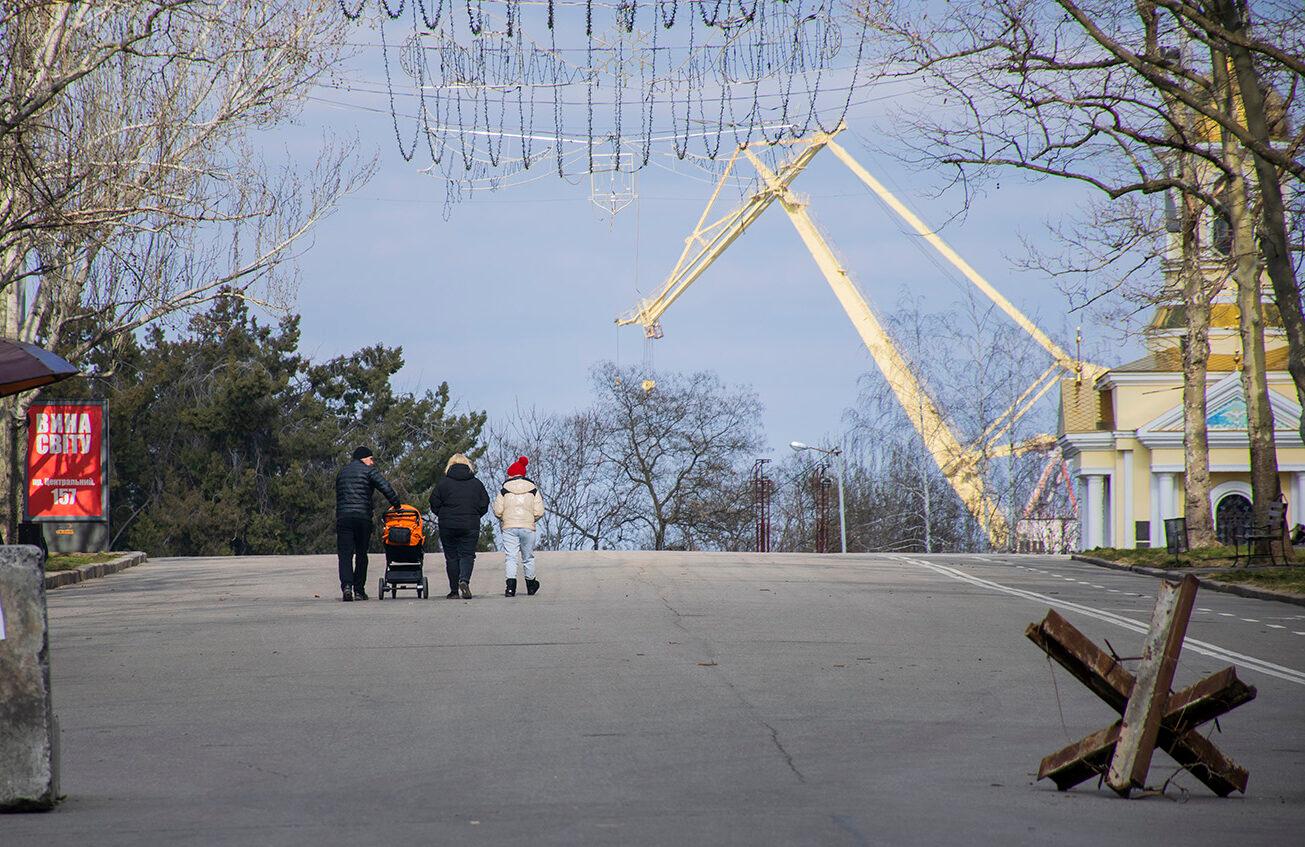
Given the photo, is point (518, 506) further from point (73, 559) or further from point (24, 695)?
point (24, 695)

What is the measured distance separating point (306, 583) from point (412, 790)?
56.5 ft

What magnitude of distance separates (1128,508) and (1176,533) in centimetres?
2647

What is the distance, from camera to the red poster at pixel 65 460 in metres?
30.5

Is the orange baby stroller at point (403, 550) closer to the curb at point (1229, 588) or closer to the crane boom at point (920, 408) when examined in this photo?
the curb at point (1229, 588)

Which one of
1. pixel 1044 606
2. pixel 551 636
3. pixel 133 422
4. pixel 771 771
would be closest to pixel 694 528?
pixel 133 422

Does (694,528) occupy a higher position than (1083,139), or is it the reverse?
(1083,139)

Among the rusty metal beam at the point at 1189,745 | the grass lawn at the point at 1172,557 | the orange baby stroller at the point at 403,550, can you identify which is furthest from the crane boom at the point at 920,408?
the rusty metal beam at the point at 1189,745

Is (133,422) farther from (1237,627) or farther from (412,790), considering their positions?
(412,790)

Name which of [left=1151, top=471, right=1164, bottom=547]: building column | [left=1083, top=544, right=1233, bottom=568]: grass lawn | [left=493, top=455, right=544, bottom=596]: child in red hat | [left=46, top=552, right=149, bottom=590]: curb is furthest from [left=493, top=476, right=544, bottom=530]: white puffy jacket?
[left=1151, top=471, right=1164, bottom=547]: building column

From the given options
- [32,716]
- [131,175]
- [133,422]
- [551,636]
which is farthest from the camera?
[133,422]

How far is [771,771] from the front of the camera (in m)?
7.82

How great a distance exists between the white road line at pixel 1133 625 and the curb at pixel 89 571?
1310 centimetres

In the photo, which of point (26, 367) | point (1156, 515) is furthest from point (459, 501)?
point (1156, 515)

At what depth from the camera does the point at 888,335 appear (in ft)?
242
